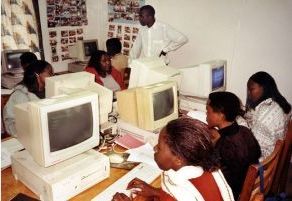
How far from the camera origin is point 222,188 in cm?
127

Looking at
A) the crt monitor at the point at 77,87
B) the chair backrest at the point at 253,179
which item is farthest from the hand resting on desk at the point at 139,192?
the crt monitor at the point at 77,87

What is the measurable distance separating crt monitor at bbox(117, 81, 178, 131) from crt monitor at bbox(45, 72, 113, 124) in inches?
6.8

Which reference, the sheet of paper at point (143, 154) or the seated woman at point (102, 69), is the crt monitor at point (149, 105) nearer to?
the sheet of paper at point (143, 154)

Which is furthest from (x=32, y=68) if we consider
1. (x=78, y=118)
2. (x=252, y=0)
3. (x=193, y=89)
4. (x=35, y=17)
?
(x=252, y=0)

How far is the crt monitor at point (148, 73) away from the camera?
262 centimetres

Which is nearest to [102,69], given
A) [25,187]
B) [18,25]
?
[18,25]

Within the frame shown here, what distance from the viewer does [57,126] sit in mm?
1590

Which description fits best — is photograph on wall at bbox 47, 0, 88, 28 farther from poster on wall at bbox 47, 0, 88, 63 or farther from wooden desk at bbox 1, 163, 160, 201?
wooden desk at bbox 1, 163, 160, 201

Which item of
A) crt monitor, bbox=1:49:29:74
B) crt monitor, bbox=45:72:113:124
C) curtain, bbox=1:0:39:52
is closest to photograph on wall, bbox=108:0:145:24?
curtain, bbox=1:0:39:52

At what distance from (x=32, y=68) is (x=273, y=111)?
6.40 ft

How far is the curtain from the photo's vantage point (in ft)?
13.3

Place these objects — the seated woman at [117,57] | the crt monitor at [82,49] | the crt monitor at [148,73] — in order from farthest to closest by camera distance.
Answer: the crt monitor at [82,49] → the seated woman at [117,57] → the crt monitor at [148,73]

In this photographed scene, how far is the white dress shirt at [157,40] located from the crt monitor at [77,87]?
199 centimetres

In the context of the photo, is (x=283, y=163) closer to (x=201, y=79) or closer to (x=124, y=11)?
(x=201, y=79)
